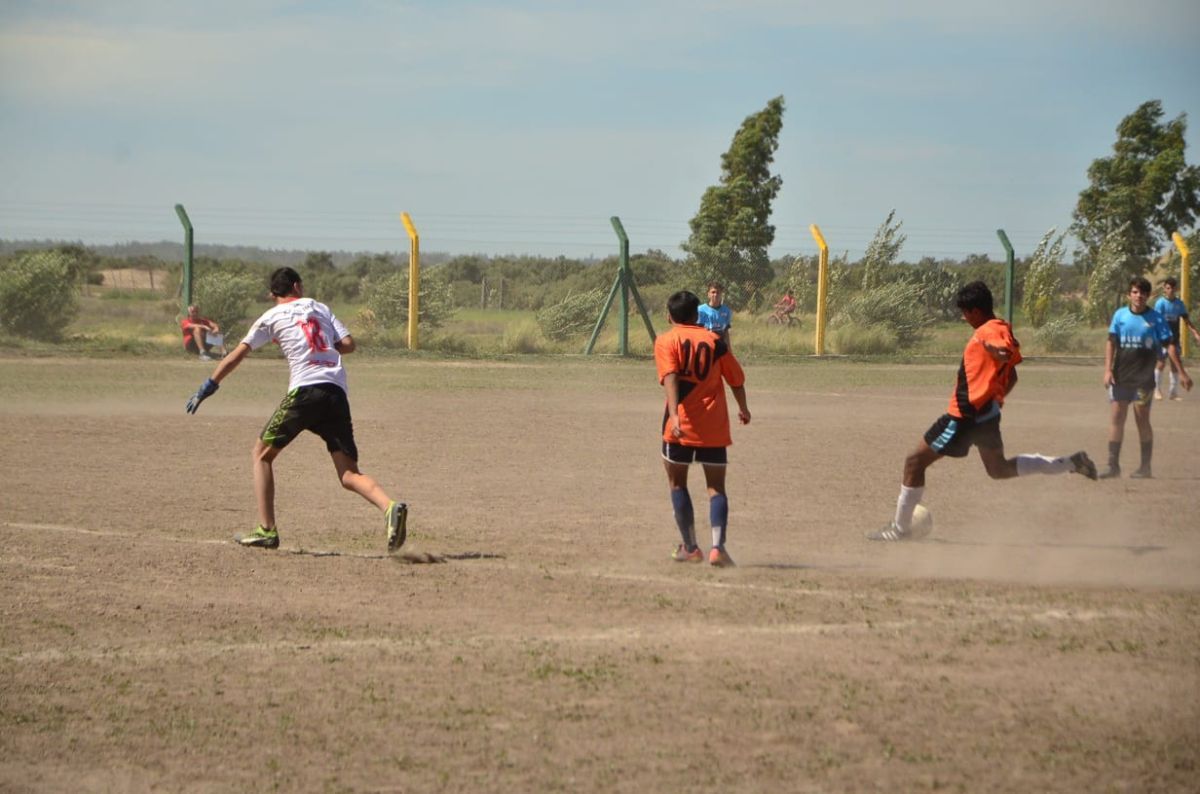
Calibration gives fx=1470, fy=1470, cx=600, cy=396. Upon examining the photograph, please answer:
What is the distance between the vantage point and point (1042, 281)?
114 ft

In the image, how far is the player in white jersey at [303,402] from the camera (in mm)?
8852

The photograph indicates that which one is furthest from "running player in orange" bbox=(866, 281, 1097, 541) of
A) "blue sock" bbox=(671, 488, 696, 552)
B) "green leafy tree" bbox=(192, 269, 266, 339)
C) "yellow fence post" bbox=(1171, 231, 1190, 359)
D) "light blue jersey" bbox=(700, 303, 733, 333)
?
"yellow fence post" bbox=(1171, 231, 1190, 359)

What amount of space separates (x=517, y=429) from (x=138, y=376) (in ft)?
29.6

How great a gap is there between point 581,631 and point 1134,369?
781cm

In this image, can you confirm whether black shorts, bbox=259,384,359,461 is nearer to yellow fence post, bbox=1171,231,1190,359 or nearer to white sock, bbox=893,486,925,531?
white sock, bbox=893,486,925,531

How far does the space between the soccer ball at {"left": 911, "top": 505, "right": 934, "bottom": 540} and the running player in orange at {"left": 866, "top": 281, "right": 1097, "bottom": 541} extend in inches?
1.1

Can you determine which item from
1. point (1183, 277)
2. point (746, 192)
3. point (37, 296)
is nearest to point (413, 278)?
point (37, 296)

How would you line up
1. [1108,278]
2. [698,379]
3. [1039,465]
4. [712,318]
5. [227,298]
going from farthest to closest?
[1108,278], [227,298], [712,318], [1039,465], [698,379]

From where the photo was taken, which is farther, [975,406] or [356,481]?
[975,406]

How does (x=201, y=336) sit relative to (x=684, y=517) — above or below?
above

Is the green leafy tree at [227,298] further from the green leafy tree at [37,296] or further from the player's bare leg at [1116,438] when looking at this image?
the player's bare leg at [1116,438]

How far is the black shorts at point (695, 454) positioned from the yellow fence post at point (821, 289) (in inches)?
872

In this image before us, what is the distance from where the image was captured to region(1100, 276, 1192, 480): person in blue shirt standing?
508 inches

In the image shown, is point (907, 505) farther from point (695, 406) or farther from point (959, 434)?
point (695, 406)
